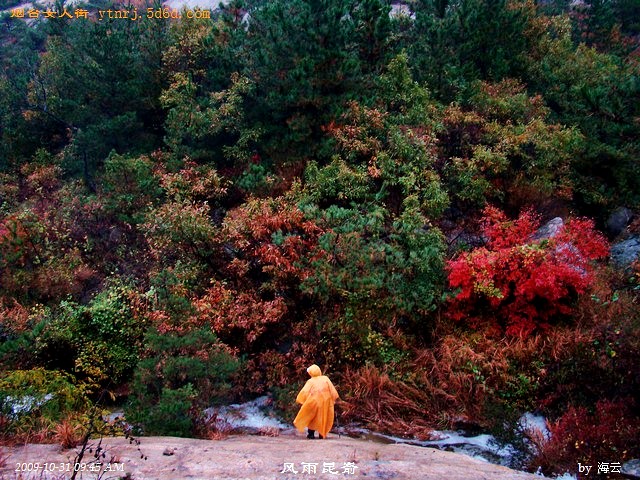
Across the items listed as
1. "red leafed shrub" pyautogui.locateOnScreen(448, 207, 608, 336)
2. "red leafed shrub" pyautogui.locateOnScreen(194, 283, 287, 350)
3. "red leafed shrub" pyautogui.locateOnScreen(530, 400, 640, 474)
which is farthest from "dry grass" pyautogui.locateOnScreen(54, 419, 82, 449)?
"red leafed shrub" pyautogui.locateOnScreen(448, 207, 608, 336)

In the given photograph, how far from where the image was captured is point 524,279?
27.5ft

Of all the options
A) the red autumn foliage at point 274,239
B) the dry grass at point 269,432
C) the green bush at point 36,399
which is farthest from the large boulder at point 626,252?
the green bush at point 36,399

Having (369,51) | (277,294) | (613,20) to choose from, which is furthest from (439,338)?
(613,20)

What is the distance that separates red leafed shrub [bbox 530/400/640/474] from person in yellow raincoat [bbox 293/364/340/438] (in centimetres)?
330

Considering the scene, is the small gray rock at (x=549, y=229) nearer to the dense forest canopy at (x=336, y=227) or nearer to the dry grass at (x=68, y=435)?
the dense forest canopy at (x=336, y=227)

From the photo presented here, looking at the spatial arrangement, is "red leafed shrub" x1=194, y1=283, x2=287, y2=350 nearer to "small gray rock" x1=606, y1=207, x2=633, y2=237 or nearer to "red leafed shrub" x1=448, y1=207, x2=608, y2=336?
"red leafed shrub" x1=448, y1=207, x2=608, y2=336

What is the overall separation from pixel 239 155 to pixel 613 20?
18.2m

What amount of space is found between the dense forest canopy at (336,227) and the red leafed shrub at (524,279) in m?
0.05

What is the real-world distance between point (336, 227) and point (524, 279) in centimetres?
377

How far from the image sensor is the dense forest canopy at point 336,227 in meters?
8.07

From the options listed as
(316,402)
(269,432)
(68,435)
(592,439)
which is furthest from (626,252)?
(68,435)

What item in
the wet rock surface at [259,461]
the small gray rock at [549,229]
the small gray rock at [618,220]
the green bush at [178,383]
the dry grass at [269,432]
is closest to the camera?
the wet rock surface at [259,461]

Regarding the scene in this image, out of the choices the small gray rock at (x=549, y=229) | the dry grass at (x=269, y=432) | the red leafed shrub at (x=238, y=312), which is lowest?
the dry grass at (x=269, y=432)

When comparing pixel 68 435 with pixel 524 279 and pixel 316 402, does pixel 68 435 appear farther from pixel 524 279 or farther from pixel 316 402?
pixel 524 279
